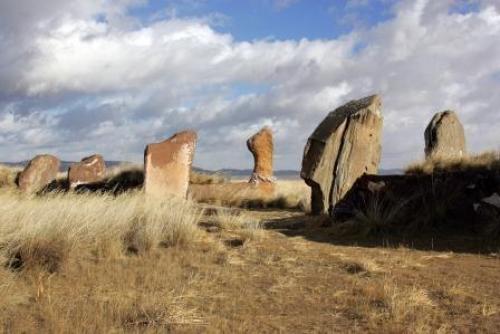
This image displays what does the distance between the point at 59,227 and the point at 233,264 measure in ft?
6.75

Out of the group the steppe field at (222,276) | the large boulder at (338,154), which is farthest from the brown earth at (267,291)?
the large boulder at (338,154)

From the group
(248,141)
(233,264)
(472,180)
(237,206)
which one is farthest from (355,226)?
(248,141)

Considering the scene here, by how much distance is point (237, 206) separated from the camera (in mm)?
16203

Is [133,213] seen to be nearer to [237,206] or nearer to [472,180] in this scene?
[472,180]

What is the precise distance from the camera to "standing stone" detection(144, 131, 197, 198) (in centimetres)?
1370

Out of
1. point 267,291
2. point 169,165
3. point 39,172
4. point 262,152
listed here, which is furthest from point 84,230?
point 262,152

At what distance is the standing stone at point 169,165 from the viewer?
13.7m

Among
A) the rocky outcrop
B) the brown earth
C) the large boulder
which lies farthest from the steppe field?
the large boulder

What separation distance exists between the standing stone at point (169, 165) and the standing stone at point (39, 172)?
5.66 meters

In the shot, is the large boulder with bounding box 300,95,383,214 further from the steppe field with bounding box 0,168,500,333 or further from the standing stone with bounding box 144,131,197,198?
the standing stone with bounding box 144,131,197,198

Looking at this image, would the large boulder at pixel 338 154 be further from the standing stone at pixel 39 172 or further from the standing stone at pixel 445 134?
the standing stone at pixel 39 172

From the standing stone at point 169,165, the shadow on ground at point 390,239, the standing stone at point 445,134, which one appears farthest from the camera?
the standing stone at point 445,134

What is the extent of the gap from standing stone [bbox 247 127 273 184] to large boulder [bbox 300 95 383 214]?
25.0 feet

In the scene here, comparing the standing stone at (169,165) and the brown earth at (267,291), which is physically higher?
the standing stone at (169,165)
